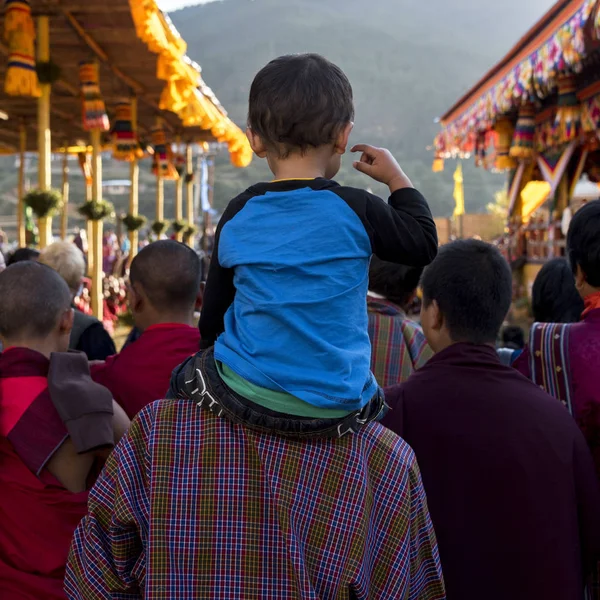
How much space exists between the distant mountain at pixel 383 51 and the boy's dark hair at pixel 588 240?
2134 inches

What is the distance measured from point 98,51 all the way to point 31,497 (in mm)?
7443

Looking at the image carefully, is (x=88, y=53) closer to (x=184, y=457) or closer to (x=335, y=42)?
(x=184, y=457)

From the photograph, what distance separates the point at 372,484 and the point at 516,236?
1393cm

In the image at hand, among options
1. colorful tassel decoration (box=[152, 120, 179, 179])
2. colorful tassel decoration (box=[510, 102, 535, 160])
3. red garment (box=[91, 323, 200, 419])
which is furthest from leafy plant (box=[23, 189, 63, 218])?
colorful tassel decoration (box=[510, 102, 535, 160])

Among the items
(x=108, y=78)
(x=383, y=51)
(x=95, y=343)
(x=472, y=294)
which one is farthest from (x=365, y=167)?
(x=383, y=51)

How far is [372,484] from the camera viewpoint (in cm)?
146

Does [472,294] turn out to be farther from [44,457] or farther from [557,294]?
[557,294]

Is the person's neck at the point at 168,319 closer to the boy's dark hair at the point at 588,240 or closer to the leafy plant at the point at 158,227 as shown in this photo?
the boy's dark hair at the point at 588,240

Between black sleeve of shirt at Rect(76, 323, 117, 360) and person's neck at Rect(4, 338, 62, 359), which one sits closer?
person's neck at Rect(4, 338, 62, 359)

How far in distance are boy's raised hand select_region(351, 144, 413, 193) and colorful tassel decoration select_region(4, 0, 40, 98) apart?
5639mm

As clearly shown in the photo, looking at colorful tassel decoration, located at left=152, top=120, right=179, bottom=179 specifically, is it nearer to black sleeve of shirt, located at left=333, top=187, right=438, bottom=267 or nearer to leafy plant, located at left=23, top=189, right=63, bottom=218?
leafy plant, located at left=23, top=189, right=63, bottom=218

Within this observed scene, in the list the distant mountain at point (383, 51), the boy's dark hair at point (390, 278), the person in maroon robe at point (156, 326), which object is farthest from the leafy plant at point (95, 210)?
the distant mountain at point (383, 51)

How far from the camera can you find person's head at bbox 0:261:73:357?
216 cm

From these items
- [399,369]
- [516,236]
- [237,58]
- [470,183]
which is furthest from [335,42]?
[399,369]
